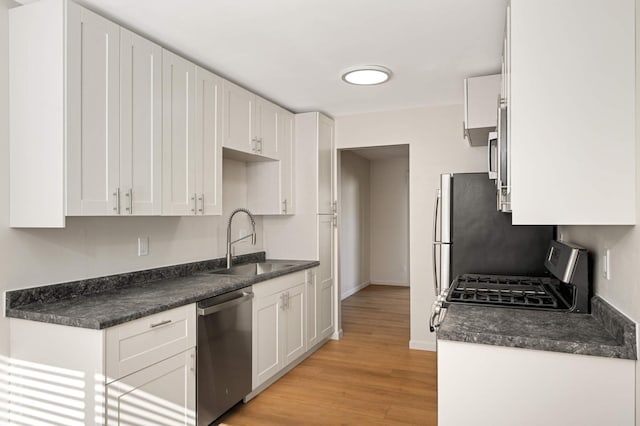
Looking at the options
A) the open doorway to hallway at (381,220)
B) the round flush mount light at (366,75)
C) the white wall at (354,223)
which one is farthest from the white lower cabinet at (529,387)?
the open doorway to hallway at (381,220)

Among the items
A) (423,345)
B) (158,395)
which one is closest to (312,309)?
(423,345)

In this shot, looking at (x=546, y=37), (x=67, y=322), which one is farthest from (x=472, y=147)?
(x=67, y=322)

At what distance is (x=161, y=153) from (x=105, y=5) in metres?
0.79

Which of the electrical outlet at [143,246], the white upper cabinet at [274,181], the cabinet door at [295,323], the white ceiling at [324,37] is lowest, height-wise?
the cabinet door at [295,323]

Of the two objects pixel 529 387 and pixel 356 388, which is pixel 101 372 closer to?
pixel 529 387

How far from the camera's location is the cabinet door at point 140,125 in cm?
226

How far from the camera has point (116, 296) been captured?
2.37 meters

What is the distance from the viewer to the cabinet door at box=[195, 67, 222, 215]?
9.31ft

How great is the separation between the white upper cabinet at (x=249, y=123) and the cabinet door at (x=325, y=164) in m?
0.51

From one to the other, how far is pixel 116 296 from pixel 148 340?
43 cm

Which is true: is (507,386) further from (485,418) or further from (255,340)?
(255,340)

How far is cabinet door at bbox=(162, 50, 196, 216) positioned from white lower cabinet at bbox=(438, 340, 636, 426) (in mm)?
1780

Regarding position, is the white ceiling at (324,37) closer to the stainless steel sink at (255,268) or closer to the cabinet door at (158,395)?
the stainless steel sink at (255,268)

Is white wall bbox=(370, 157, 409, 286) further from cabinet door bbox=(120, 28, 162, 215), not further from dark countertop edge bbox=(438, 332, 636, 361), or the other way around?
dark countertop edge bbox=(438, 332, 636, 361)
